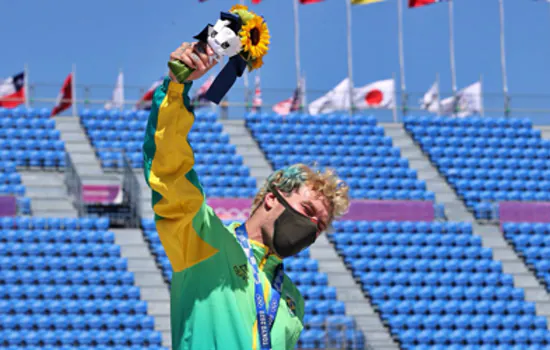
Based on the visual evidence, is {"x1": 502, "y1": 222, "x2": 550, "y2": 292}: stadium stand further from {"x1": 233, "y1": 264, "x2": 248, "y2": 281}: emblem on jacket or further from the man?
{"x1": 233, "y1": 264, "x2": 248, "y2": 281}: emblem on jacket

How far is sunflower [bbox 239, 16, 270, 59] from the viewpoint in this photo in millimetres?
2796

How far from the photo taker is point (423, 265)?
51.9ft

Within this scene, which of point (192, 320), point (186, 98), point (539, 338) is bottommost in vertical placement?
point (539, 338)

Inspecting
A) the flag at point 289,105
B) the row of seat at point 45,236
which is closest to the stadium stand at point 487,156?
the flag at point 289,105

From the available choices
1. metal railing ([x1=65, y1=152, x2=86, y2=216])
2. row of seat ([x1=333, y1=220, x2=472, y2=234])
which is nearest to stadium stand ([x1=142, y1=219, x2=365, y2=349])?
row of seat ([x1=333, y1=220, x2=472, y2=234])

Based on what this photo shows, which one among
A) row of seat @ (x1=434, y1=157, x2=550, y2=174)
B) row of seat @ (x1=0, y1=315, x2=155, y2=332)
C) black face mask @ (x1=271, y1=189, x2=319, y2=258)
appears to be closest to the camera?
black face mask @ (x1=271, y1=189, x2=319, y2=258)

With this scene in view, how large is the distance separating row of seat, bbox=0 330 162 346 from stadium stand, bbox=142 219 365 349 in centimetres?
149

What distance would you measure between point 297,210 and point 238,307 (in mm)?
408

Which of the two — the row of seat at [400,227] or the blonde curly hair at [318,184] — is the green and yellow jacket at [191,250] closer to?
the blonde curly hair at [318,184]

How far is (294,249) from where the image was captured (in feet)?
10.5

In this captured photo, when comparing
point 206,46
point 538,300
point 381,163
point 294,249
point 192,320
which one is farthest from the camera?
point 381,163

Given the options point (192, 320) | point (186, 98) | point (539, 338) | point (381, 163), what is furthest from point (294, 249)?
point (381, 163)

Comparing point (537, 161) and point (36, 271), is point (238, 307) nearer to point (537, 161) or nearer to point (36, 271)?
point (36, 271)

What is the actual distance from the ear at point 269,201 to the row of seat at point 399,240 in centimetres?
1294
